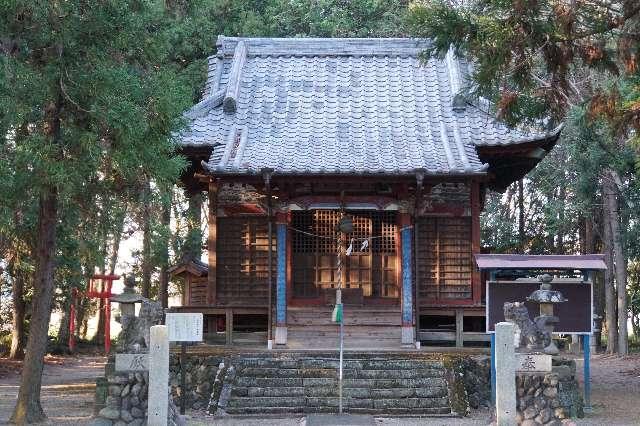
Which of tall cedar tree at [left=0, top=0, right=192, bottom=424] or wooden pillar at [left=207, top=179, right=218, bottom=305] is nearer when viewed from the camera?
tall cedar tree at [left=0, top=0, right=192, bottom=424]

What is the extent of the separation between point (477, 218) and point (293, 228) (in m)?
3.82

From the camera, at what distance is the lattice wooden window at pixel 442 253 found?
17.3 meters

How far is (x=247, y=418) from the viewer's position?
12.8 m

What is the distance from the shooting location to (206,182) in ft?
59.9

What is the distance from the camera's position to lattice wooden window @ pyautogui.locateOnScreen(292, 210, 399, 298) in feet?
57.3

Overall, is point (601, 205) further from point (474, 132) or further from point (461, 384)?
point (461, 384)

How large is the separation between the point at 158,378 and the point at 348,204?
702 cm

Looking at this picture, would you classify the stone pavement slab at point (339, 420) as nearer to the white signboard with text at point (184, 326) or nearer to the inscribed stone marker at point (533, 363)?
the white signboard with text at point (184, 326)

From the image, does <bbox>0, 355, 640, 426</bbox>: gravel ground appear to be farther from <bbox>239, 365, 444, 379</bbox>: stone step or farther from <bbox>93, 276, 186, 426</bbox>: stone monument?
<bbox>239, 365, 444, 379</bbox>: stone step

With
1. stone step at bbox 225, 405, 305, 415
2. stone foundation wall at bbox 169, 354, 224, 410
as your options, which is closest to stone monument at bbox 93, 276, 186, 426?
stone step at bbox 225, 405, 305, 415

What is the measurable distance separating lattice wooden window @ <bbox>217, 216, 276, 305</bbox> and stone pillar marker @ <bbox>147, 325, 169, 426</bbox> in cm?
680

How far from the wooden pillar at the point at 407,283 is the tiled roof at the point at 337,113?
4.58 ft

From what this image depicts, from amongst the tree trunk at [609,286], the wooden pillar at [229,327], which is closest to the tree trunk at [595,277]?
the tree trunk at [609,286]

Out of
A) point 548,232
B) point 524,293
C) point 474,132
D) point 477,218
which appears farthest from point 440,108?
point 548,232
